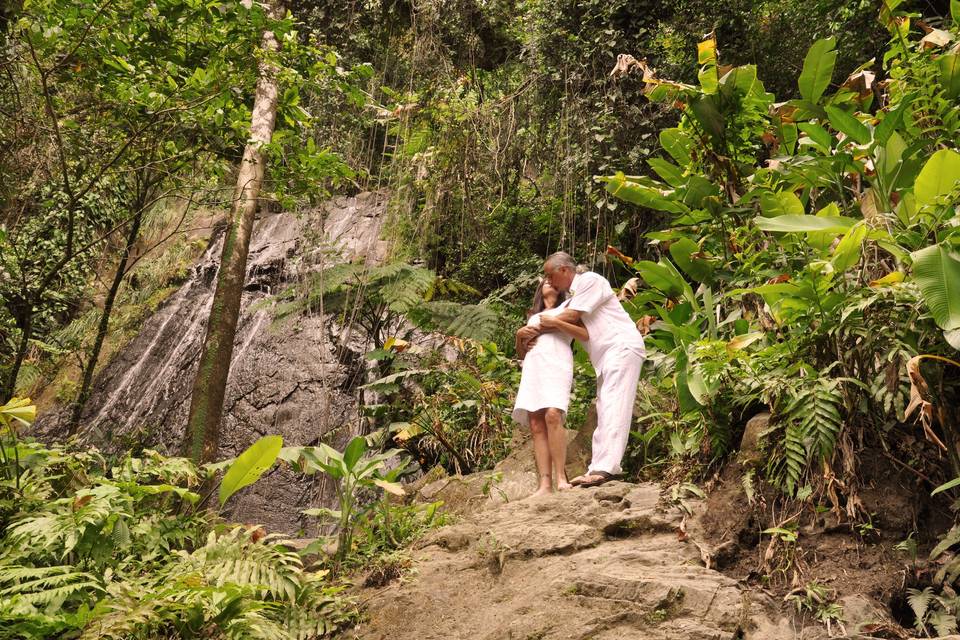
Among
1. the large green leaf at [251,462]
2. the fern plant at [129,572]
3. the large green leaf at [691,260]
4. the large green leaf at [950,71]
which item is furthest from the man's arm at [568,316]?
the large green leaf at [950,71]

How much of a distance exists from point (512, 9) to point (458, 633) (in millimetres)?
9588

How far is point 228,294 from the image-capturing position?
268 inches

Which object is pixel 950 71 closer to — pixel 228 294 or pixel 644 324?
pixel 644 324

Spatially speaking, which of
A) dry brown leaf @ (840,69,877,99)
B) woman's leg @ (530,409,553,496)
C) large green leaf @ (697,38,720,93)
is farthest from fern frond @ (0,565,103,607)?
dry brown leaf @ (840,69,877,99)

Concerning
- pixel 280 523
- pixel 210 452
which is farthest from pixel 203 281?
pixel 210 452

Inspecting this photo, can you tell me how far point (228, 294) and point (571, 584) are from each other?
4537 millimetres

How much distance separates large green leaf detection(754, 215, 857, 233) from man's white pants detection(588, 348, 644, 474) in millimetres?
1171

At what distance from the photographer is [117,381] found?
1198cm

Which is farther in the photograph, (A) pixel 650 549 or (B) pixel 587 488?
(B) pixel 587 488

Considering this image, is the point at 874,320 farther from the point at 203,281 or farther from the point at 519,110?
the point at 203,281

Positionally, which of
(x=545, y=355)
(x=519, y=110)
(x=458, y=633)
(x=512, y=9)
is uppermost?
(x=512, y=9)

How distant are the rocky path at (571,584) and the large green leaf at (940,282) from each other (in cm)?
143

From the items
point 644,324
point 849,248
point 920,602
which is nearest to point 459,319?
point 644,324

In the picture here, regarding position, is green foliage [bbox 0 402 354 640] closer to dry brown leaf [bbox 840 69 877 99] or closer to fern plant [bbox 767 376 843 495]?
fern plant [bbox 767 376 843 495]
